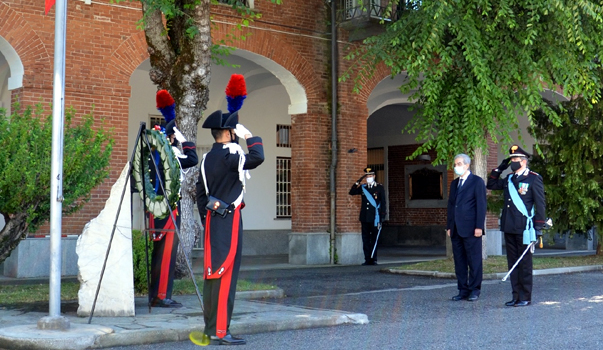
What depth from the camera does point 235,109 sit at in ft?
24.3

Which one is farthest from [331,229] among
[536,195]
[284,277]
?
[536,195]

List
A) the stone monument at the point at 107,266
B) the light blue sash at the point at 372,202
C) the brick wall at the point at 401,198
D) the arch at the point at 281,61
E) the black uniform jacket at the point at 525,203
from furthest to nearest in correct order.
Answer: the brick wall at the point at 401,198 → the light blue sash at the point at 372,202 → the arch at the point at 281,61 → the black uniform jacket at the point at 525,203 → the stone monument at the point at 107,266

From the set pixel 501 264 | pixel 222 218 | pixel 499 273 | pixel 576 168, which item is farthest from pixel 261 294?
pixel 576 168

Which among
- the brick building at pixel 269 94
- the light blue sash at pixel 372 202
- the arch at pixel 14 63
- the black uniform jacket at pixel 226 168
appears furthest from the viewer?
the light blue sash at pixel 372 202

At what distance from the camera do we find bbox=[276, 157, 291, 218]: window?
70.3 feet

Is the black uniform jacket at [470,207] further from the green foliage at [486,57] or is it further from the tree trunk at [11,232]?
the tree trunk at [11,232]

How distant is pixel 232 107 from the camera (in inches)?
292

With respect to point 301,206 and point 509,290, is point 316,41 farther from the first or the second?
point 509,290

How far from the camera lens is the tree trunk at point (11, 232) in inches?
378

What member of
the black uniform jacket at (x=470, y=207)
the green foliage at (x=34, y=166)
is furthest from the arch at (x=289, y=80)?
the green foliage at (x=34, y=166)

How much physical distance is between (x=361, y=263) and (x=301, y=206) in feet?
5.91

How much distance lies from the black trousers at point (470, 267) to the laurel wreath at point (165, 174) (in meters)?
4.17

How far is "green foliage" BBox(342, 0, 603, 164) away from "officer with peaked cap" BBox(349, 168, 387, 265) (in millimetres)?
2595

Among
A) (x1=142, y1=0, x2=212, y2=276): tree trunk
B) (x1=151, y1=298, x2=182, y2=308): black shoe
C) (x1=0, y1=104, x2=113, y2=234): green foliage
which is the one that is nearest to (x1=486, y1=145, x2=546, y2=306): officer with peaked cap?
(x1=151, y1=298, x2=182, y2=308): black shoe
